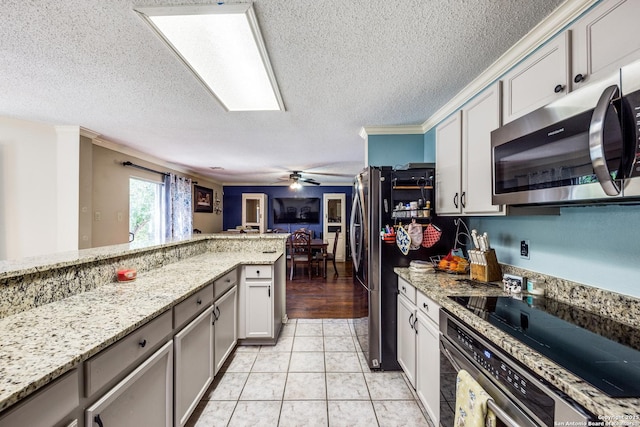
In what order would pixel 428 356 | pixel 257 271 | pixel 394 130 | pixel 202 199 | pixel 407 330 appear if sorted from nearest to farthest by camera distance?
pixel 428 356
pixel 407 330
pixel 257 271
pixel 394 130
pixel 202 199

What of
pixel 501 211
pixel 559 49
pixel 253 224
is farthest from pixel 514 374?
pixel 253 224

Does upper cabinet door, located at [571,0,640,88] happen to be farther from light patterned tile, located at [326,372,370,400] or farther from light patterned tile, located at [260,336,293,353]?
light patterned tile, located at [260,336,293,353]

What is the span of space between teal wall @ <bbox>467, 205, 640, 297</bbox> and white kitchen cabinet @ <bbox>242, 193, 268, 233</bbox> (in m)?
6.57

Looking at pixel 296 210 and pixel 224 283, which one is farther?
pixel 296 210

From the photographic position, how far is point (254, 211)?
7641 millimetres

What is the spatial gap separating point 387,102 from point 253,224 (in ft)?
19.8

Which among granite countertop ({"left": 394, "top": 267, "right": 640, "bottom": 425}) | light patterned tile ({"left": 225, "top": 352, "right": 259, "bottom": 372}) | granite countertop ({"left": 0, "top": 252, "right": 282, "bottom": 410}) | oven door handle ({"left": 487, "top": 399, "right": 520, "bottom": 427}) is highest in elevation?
granite countertop ({"left": 0, "top": 252, "right": 282, "bottom": 410})

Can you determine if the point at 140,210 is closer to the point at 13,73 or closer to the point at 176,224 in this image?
the point at 176,224

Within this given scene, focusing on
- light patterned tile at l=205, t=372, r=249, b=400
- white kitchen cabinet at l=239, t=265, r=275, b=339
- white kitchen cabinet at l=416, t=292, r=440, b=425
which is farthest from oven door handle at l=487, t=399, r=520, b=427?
white kitchen cabinet at l=239, t=265, r=275, b=339

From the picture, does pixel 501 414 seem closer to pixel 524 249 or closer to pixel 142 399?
pixel 524 249

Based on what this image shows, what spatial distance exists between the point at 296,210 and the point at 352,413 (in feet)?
20.2

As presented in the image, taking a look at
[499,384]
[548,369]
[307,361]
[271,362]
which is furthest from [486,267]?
[271,362]

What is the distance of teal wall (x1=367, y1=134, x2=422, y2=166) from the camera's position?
9.24 ft

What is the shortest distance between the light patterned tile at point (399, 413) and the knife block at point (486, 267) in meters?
0.97
